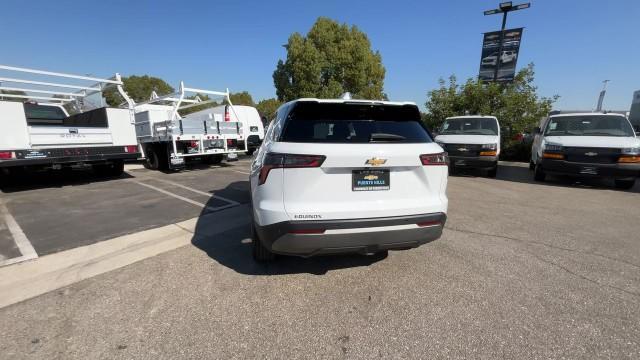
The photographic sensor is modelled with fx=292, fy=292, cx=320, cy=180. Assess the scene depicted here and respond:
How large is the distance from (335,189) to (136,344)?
186 cm

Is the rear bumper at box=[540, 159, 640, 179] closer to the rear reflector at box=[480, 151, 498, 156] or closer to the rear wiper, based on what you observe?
the rear reflector at box=[480, 151, 498, 156]

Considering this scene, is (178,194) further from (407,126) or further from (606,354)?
(606,354)

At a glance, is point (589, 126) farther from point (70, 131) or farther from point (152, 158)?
point (152, 158)

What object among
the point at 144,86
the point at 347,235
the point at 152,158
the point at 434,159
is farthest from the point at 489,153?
the point at 144,86

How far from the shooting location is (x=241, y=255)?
3.49 m

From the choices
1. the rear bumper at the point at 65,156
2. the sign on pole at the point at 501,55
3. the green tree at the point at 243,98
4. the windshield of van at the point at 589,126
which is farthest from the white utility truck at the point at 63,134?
the green tree at the point at 243,98

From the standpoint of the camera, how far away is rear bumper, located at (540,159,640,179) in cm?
668

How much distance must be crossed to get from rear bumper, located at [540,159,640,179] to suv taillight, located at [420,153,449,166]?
6.62 meters

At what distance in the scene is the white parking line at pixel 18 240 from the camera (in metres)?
3.41

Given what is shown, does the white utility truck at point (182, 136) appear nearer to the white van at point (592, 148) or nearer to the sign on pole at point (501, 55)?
the white van at point (592, 148)

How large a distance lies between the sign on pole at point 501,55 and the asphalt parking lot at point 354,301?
12835mm

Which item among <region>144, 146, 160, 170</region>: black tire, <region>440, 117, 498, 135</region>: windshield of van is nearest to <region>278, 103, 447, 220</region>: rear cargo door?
<region>440, 117, 498, 135</region>: windshield of van

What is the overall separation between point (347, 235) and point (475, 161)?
25.6 ft

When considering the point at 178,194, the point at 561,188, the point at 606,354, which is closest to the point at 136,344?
the point at 606,354
